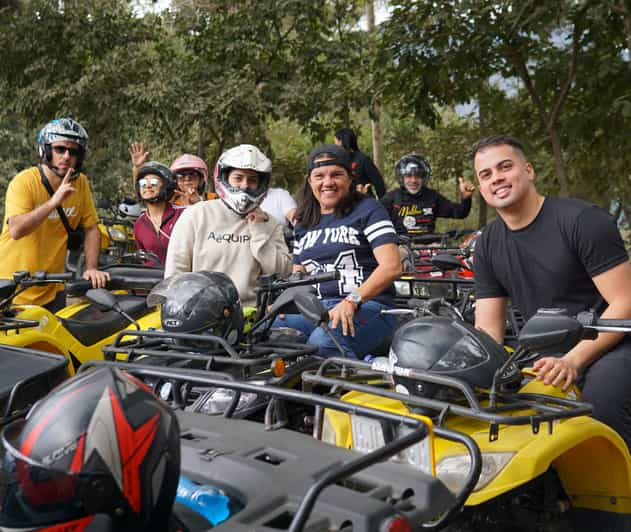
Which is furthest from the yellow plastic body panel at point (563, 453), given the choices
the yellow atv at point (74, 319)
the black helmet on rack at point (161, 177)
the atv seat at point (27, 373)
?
the black helmet on rack at point (161, 177)

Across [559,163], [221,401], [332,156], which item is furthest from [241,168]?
[559,163]

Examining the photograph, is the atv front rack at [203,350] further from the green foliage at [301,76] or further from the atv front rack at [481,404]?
the green foliage at [301,76]

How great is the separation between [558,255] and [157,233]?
176 inches

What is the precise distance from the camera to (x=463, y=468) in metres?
2.86

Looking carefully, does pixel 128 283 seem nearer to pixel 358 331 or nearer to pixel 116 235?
pixel 358 331

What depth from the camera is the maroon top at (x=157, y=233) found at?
755 cm

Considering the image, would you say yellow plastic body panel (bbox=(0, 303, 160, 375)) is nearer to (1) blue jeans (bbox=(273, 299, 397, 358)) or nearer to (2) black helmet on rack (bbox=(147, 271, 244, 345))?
(2) black helmet on rack (bbox=(147, 271, 244, 345))

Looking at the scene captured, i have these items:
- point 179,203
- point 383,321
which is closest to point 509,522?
point 383,321

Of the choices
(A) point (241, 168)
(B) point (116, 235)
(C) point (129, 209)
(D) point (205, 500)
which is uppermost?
(A) point (241, 168)

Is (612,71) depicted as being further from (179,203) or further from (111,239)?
(111,239)

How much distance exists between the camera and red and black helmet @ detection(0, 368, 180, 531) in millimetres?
1730

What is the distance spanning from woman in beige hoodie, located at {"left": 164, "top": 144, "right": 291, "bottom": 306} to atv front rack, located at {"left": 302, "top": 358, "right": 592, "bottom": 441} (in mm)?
2255

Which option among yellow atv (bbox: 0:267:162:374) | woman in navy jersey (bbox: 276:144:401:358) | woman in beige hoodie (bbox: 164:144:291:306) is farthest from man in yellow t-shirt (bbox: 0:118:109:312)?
woman in navy jersey (bbox: 276:144:401:358)

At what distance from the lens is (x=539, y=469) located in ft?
8.90
